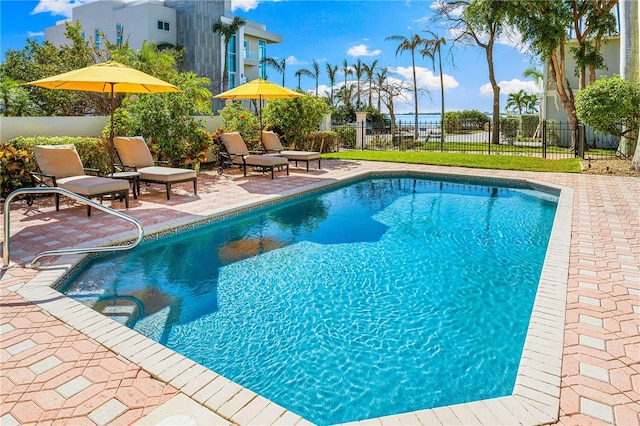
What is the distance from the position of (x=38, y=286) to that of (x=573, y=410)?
16.7ft

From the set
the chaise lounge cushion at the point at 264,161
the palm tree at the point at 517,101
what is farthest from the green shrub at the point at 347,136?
the palm tree at the point at 517,101

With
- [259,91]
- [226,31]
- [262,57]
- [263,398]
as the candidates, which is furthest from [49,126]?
[262,57]

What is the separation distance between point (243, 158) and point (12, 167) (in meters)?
5.60

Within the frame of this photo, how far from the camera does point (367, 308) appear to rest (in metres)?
4.84

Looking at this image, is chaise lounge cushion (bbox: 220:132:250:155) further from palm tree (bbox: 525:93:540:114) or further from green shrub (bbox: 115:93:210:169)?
palm tree (bbox: 525:93:540:114)

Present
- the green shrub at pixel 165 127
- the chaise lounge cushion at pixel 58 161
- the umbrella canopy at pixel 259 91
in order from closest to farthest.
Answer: the chaise lounge cushion at pixel 58 161 → the green shrub at pixel 165 127 → the umbrella canopy at pixel 259 91

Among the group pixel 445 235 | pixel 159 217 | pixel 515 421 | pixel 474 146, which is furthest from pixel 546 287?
pixel 474 146

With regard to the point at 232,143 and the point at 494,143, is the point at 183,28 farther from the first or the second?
the point at 232,143

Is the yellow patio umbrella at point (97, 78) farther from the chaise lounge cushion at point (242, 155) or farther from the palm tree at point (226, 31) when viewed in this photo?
the palm tree at point (226, 31)

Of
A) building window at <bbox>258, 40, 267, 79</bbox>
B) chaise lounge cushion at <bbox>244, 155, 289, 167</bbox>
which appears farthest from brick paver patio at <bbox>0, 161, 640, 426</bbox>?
building window at <bbox>258, 40, 267, 79</bbox>

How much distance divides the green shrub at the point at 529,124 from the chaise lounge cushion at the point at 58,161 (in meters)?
29.0

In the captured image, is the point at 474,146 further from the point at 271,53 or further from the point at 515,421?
the point at 271,53

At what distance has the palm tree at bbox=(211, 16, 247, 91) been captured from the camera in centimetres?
3694

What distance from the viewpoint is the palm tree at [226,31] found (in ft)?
121
